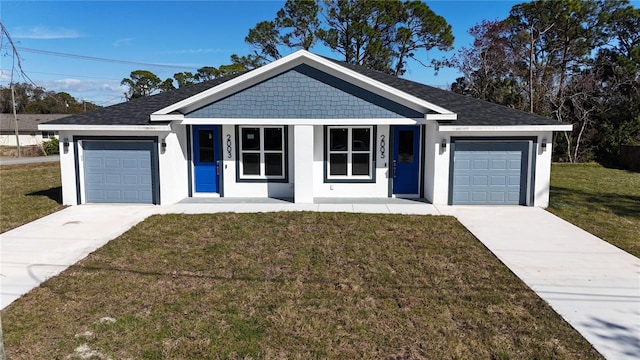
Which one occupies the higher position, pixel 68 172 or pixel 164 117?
pixel 164 117

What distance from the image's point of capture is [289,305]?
18.2 ft

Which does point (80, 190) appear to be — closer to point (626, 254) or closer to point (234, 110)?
point (234, 110)

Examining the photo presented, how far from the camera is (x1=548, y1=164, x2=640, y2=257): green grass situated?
30.6 feet

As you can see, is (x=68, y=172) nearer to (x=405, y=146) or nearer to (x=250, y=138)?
(x=250, y=138)

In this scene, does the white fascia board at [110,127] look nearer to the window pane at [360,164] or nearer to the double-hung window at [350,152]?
the double-hung window at [350,152]

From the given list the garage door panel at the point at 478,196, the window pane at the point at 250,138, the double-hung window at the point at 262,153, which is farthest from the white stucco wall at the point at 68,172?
the garage door panel at the point at 478,196

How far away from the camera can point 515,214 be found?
1098 cm

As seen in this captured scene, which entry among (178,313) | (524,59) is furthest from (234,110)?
(524,59)

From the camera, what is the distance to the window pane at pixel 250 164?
13.1 m

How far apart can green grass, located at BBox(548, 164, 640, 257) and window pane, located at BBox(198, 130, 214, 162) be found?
32.7ft

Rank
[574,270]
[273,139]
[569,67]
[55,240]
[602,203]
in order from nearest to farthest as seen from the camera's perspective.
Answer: [574,270] < [55,240] < [602,203] < [273,139] < [569,67]

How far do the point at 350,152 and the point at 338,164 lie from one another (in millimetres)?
532

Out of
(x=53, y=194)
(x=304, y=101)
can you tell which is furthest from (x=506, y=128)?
(x=53, y=194)

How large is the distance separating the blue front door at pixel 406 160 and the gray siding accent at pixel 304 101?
1.07 metres
